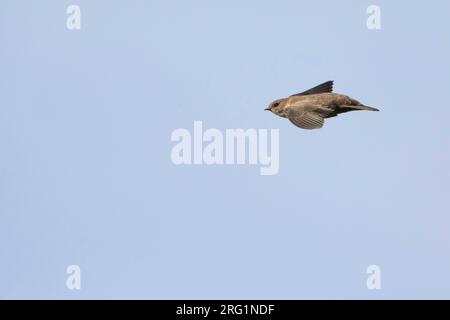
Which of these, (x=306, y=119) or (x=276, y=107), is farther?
(x=276, y=107)

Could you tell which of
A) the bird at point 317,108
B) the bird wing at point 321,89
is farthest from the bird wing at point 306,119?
the bird wing at point 321,89

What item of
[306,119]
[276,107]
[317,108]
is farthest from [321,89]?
[306,119]

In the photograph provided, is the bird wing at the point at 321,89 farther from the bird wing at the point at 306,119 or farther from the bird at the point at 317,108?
the bird wing at the point at 306,119

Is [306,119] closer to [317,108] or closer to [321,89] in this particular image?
[317,108]

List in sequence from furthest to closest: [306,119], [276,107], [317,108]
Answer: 1. [276,107]
2. [317,108]
3. [306,119]

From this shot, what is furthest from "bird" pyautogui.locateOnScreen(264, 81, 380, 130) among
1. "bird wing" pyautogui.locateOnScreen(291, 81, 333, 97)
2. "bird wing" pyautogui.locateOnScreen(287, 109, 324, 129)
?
"bird wing" pyautogui.locateOnScreen(291, 81, 333, 97)
